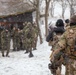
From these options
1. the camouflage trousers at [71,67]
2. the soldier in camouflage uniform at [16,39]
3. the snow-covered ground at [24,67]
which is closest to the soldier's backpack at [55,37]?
the snow-covered ground at [24,67]

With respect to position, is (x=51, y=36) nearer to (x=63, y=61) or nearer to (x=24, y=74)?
(x=24, y=74)

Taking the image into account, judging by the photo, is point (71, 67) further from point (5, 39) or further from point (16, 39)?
point (16, 39)

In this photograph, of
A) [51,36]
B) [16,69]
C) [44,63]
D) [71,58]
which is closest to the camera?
[71,58]

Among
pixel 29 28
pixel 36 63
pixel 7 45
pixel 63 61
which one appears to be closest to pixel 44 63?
pixel 36 63

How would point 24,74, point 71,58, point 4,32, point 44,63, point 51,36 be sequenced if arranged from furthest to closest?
point 4,32 < point 44,63 < point 24,74 < point 51,36 < point 71,58

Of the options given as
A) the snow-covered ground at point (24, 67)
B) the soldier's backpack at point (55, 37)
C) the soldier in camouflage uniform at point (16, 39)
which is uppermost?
the soldier's backpack at point (55, 37)

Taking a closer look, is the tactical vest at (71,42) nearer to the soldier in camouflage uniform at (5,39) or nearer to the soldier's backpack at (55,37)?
the soldier's backpack at (55,37)

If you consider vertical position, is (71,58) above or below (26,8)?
below

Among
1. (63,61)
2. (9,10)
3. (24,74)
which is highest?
(9,10)

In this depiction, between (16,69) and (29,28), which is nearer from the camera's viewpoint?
(16,69)

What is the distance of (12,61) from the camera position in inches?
538

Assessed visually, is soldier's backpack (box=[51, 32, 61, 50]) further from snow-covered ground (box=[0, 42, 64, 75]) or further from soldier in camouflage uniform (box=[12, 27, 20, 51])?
soldier in camouflage uniform (box=[12, 27, 20, 51])

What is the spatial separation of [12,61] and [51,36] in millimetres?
4401

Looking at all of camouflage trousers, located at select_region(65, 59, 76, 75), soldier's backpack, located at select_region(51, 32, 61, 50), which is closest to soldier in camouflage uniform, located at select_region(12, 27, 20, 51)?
soldier's backpack, located at select_region(51, 32, 61, 50)
